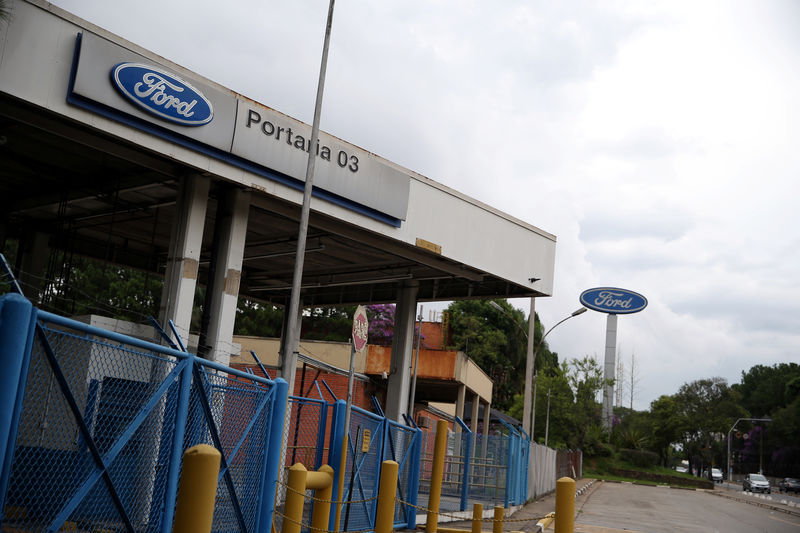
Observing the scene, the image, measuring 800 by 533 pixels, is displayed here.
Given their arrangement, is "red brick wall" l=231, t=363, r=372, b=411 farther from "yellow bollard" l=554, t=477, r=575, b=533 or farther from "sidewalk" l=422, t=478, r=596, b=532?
"yellow bollard" l=554, t=477, r=575, b=533

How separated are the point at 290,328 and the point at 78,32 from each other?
6.09m

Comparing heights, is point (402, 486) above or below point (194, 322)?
below

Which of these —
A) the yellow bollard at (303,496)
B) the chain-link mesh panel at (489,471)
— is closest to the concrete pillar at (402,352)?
the chain-link mesh panel at (489,471)

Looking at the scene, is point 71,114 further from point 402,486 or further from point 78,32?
point 402,486

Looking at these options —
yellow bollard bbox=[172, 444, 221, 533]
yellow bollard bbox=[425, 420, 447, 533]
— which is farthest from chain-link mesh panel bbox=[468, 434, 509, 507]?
yellow bollard bbox=[172, 444, 221, 533]

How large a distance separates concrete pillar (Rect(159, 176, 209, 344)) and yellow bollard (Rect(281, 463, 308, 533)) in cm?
640

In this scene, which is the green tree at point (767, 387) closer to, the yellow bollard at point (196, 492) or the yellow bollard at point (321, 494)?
the yellow bollard at point (321, 494)

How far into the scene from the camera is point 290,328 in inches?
483

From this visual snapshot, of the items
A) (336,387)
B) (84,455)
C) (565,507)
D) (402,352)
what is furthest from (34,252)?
(565,507)

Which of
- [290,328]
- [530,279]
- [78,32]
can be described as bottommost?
[290,328]

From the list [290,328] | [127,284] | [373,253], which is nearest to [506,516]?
[373,253]

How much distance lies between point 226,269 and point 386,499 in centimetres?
723

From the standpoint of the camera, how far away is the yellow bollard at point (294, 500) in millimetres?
8867

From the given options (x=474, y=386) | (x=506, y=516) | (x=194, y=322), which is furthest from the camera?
(x=194, y=322)
